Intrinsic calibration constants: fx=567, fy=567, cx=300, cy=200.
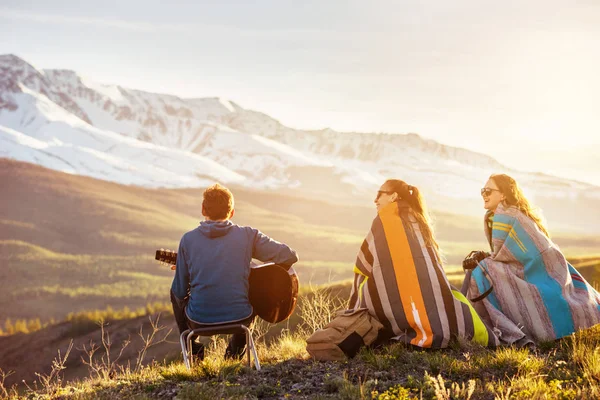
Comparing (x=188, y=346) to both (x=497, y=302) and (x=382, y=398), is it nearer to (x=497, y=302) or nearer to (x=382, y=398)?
(x=382, y=398)

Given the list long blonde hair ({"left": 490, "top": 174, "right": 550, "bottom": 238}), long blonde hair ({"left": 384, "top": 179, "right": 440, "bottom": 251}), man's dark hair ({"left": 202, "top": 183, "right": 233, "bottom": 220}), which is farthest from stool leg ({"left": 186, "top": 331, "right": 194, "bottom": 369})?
long blonde hair ({"left": 490, "top": 174, "right": 550, "bottom": 238})

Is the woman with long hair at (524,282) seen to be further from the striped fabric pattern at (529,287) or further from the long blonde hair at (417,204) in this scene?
the long blonde hair at (417,204)

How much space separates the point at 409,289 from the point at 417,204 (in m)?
0.78

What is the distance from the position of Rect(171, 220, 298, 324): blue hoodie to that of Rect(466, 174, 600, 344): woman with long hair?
6.49 feet

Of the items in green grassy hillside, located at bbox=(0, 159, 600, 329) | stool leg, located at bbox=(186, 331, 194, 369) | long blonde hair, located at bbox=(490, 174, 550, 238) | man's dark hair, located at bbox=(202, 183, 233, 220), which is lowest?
green grassy hillside, located at bbox=(0, 159, 600, 329)

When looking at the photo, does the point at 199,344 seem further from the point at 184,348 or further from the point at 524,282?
the point at 524,282

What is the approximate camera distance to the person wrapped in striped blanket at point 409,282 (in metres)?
4.74

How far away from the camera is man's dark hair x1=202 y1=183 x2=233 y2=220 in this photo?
14.9 feet

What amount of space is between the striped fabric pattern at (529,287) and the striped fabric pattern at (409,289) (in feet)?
1.49

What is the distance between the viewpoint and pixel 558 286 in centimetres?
509

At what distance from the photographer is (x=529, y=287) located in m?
5.12

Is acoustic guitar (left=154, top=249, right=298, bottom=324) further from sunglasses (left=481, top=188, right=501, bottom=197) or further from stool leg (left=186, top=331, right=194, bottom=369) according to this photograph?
sunglasses (left=481, top=188, right=501, bottom=197)

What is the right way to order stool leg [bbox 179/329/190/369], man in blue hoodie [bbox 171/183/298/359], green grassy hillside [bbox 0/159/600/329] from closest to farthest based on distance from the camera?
stool leg [bbox 179/329/190/369] → man in blue hoodie [bbox 171/183/298/359] → green grassy hillside [bbox 0/159/600/329]

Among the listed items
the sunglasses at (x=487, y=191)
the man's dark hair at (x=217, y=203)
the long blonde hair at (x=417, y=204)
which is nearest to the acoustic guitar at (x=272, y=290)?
the man's dark hair at (x=217, y=203)
